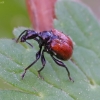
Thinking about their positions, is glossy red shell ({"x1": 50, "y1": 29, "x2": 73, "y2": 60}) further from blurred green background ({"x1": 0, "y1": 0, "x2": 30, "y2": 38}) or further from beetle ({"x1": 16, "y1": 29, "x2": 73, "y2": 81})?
blurred green background ({"x1": 0, "y1": 0, "x2": 30, "y2": 38})

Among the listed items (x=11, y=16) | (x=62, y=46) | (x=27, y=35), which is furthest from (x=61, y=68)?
(x=11, y=16)

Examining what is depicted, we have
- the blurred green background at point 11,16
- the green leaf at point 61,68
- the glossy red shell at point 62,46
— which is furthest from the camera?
the blurred green background at point 11,16

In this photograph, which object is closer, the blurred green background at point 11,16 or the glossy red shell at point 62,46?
the glossy red shell at point 62,46

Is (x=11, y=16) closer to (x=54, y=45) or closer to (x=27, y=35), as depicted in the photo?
(x=27, y=35)

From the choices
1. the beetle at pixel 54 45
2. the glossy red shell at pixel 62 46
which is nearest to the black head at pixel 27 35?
the beetle at pixel 54 45

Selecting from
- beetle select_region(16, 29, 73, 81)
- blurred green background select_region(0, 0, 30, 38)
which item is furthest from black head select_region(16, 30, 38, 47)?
blurred green background select_region(0, 0, 30, 38)

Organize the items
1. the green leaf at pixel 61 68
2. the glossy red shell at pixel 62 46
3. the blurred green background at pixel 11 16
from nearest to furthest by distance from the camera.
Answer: the green leaf at pixel 61 68
the glossy red shell at pixel 62 46
the blurred green background at pixel 11 16

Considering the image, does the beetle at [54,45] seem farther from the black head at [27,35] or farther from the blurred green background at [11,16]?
the blurred green background at [11,16]

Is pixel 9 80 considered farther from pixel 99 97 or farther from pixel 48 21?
pixel 48 21
